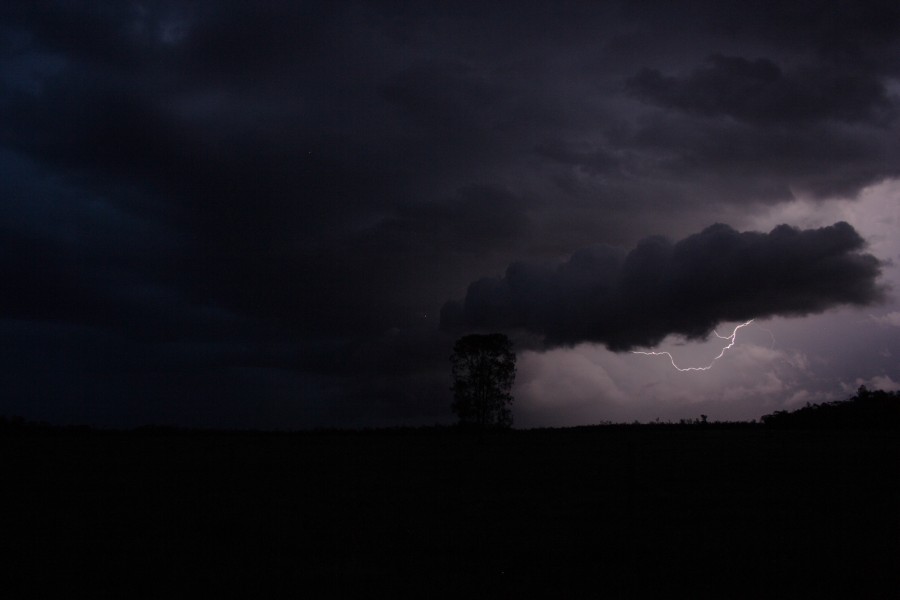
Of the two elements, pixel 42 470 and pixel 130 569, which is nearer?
pixel 130 569

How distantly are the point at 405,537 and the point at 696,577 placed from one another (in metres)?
7.42

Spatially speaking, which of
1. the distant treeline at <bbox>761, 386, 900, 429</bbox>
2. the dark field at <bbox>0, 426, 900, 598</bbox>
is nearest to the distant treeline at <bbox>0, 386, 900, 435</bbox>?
the distant treeline at <bbox>761, 386, 900, 429</bbox>

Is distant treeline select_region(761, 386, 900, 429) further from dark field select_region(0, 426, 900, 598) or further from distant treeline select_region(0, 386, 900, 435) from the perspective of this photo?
dark field select_region(0, 426, 900, 598)

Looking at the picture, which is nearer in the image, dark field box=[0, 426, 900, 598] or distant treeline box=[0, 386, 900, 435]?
dark field box=[0, 426, 900, 598]

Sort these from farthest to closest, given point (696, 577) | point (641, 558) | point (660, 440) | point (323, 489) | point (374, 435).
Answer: point (374, 435)
point (660, 440)
point (323, 489)
point (641, 558)
point (696, 577)

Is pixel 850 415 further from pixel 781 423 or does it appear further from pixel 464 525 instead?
pixel 464 525

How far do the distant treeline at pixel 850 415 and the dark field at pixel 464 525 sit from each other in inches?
957

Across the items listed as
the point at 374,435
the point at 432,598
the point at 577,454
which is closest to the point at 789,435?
the point at 577,454

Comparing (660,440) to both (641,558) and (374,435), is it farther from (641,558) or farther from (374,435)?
(641,558)

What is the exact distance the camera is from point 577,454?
38.5 m

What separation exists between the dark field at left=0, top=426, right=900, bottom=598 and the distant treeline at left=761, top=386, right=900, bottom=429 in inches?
957

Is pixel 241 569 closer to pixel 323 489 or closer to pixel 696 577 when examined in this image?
pixel 696 577

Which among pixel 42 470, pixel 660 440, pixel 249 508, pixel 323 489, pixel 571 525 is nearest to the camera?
pixel 571 525

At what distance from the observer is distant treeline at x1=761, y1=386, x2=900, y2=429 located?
58094mm
